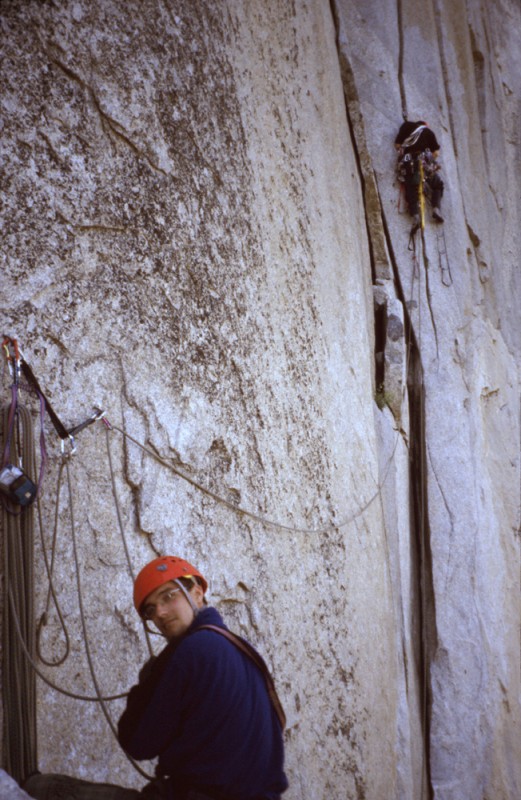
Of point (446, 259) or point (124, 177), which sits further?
point (446, 259)

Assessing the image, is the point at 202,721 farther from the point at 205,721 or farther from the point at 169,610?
the point at 169,610

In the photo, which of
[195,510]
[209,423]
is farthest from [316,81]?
[195,510]

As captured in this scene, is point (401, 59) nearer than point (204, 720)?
No

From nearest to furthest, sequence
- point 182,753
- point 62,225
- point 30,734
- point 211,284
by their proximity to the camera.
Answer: point 182,753 → point 30,734 → point 62,225 → point 211,284

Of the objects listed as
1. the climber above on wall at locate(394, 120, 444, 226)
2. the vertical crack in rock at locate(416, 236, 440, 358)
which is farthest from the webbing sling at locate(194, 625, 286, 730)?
the climber above on wall at locate(394, 120, 444, 226)

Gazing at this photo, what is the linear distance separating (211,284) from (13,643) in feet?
8.62

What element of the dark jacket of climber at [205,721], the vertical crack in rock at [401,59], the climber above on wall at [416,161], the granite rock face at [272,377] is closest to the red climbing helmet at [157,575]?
the dark jacket of climber at [205,721]

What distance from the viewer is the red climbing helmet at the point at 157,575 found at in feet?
8.92

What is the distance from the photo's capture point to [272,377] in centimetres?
562

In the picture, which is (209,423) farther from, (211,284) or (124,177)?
(124,177)

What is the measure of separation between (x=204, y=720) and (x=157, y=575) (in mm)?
512

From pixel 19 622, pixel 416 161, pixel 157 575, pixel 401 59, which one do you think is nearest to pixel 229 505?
pixel 19 622

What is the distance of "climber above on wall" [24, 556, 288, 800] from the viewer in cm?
249

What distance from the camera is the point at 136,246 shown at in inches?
175
